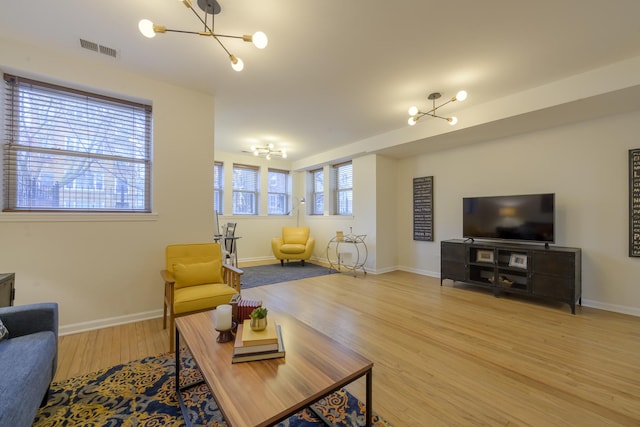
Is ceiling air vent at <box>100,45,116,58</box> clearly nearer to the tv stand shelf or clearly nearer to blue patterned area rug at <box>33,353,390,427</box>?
blue patterned area rug at <box>33,353,390,427</box>

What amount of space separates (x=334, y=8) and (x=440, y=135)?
106 inches

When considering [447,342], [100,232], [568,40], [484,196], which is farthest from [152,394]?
[484,196]

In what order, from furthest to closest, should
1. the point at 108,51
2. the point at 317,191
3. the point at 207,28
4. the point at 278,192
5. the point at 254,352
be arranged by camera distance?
1. the point at 278,192
2. the point at 317,191
3. the point at 108,51
4. the point at 207,28
5. the point at 254,352

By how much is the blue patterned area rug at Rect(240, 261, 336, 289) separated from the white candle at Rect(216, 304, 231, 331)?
2824 mm

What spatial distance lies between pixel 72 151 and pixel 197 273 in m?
1.79

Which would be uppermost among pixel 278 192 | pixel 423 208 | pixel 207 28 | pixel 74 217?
pixel 207 28

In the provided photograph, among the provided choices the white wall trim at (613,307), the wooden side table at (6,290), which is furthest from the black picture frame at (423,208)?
the wooden side table at (6,290)

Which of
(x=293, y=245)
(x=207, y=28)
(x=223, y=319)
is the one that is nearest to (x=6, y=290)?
(x=223, y=319)

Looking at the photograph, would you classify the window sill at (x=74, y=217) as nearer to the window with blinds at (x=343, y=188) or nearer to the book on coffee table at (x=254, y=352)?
the book on coffee table at (x=254, y=352)

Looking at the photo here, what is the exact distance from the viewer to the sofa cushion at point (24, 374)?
101 centimetres

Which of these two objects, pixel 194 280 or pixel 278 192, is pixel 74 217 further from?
pixel 278 192

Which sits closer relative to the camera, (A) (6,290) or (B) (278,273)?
(A) (6,290)

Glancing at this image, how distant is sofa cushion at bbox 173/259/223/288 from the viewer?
2496 millimetres

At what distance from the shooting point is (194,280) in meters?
2.55
